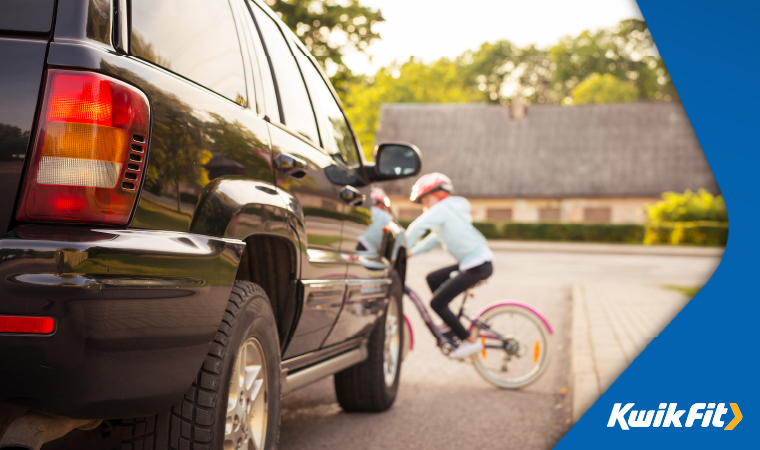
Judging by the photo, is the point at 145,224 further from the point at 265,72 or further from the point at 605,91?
the point at 605,91

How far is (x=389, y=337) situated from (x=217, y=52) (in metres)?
3.07

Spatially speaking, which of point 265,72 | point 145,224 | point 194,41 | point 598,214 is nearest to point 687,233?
point 598,214

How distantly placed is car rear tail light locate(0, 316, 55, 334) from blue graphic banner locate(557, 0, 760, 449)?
344cm

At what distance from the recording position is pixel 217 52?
2904mm

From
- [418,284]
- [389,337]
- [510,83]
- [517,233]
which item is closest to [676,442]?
[389,337]

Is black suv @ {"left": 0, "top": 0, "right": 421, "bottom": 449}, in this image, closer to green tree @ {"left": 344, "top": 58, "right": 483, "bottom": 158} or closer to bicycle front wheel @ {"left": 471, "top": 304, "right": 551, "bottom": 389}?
bicycle front wheel @ {"left": 471, "top": 304, "right": 551, "bottom": 389}

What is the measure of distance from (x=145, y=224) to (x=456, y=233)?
14.5 ft

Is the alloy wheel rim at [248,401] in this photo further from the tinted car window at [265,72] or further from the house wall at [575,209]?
the house wall at [575,209]

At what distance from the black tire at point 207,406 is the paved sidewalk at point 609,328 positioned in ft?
10.2

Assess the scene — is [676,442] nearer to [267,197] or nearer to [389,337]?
[389,337]

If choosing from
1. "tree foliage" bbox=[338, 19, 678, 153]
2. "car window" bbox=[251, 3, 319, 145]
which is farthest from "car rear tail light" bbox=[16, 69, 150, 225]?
"tree foliage" bbox=[338, 19, 678, 153]

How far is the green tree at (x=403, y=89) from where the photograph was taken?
192 ft

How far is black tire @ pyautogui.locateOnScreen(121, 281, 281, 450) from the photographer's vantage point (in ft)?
8.20

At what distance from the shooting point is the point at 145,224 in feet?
7.41
